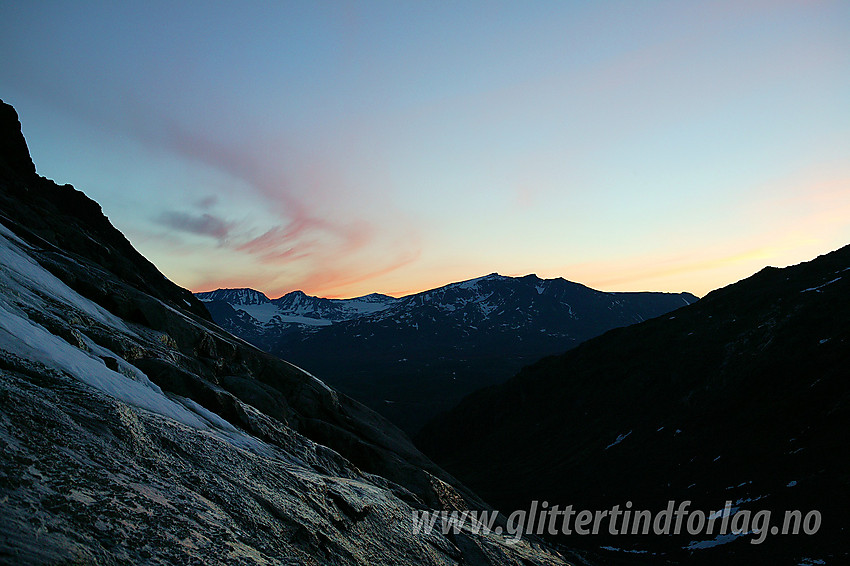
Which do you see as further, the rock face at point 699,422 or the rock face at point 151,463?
the rock face at point 699,422

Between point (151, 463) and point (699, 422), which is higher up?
point (151, 463)

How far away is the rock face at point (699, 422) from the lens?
58.6 m

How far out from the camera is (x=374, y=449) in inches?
1364

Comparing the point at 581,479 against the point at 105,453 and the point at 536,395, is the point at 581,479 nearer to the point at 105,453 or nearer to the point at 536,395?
the point at 536,395

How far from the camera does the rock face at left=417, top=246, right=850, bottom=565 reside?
5862 centimetres

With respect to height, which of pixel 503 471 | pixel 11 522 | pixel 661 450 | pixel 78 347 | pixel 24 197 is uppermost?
pixel 24 197

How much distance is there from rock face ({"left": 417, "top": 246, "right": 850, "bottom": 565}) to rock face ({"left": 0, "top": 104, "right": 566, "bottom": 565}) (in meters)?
46.5

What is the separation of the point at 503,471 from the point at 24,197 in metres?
95.7

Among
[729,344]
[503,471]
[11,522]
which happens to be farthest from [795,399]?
[11,522]

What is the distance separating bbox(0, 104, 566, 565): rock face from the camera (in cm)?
870

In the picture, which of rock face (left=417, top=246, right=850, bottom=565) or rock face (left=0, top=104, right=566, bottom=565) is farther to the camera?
rock face (left=417, top=246, right=850, bottom=565)

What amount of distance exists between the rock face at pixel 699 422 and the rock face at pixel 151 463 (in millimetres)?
46465

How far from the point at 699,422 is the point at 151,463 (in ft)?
332

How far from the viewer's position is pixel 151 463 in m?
11.8
